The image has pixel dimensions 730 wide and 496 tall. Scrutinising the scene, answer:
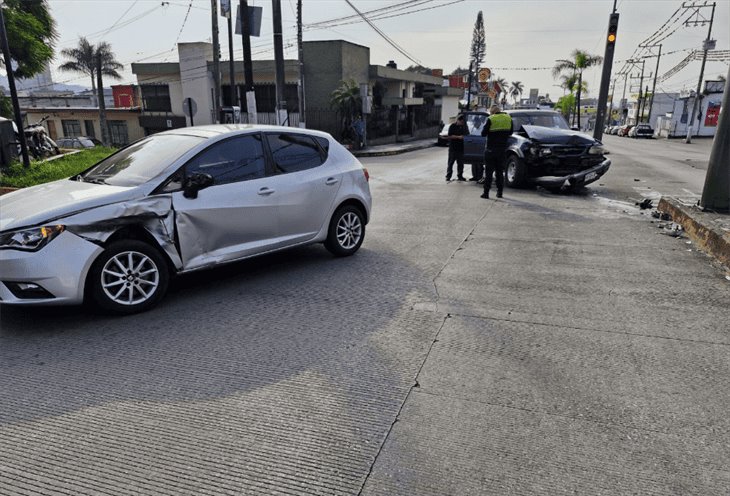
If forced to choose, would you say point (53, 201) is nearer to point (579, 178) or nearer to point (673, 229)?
point (673, 229)

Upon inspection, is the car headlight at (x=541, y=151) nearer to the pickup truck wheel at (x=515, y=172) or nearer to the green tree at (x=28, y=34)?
the pickup truck wheel at (x=515, y=172)

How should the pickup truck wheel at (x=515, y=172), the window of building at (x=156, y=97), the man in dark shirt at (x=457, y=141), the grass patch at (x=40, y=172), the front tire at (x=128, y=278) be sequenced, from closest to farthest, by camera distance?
1. the front tire at (x=128, y=278)
2. the grass patch at (x=40, y=172)
3. the pickup truck wheel at (x=515, y=172)
4. the man in dark shirt at (x=457, y=141)
5. the window of building at (x=156, y=97)

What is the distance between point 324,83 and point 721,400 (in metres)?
28.8

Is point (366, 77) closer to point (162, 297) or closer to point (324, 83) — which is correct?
point (324, 83)

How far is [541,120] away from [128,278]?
423 inches

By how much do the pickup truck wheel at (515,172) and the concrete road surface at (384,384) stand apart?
5838 millimetres

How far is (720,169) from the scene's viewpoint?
7.29 m

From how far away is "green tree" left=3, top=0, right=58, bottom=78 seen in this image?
69.2 feet

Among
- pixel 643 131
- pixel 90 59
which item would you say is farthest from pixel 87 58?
pixel 643 131

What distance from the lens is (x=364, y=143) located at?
86.1ft

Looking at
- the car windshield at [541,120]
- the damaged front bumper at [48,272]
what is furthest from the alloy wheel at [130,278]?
the car windshield at [541,120]

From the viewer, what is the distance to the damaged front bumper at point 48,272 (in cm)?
403

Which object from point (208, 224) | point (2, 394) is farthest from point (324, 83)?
point (2, 394)

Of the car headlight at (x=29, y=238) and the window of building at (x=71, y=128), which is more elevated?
the car headlight at (x=29, y=238)
